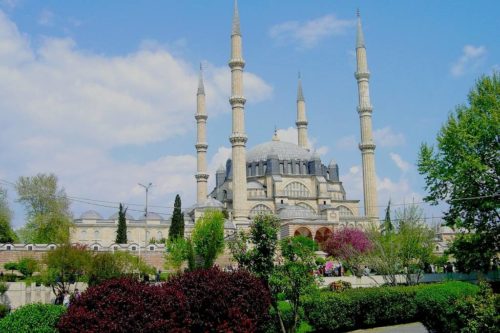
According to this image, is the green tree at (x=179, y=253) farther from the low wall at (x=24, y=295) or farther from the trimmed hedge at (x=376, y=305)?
the trimmed hedge at (x=376, y=305)

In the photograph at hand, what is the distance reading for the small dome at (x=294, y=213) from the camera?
48.3m

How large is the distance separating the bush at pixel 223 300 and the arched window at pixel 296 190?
43171 millimetres

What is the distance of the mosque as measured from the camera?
4484 centimetres

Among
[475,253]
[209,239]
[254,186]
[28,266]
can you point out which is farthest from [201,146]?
[475,253]

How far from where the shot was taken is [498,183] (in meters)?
20.8

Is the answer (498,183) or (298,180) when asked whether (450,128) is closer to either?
(498,183)

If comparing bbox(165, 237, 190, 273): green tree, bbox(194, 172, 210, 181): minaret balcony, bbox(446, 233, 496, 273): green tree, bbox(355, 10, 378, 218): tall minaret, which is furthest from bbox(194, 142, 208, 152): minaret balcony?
bbox(446, 233, 496, 273): green tree

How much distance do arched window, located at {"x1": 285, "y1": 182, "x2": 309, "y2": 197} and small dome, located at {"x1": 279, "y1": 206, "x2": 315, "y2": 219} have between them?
535cm

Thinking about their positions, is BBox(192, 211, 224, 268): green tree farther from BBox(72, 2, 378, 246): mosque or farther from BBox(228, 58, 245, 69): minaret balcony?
BBox(228, 58, 245, 69): minaret balcony

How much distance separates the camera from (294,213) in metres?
48.7

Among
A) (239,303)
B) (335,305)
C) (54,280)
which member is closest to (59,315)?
(239,303)

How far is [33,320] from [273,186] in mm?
43613

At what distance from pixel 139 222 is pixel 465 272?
3273 cm

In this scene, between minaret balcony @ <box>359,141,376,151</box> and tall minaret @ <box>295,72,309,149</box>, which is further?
tall minaret @ <box>295,72,309,149</box>
